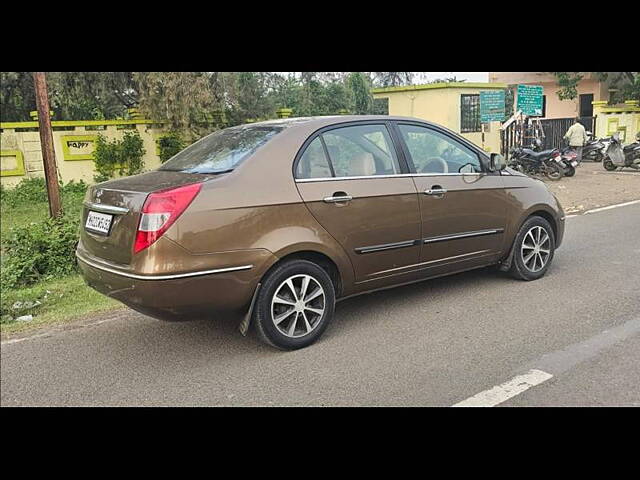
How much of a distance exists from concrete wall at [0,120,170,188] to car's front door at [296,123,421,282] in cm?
940

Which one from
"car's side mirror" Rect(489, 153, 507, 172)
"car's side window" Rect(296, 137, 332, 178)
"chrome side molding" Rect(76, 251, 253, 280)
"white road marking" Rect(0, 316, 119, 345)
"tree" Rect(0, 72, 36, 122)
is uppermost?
"tree" Rect(0, 72, 36, 122)

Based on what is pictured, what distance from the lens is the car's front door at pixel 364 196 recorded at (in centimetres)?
429

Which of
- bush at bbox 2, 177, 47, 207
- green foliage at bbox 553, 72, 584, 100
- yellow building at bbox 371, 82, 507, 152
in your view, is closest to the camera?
bush at bbox 2, 177, 47, 207

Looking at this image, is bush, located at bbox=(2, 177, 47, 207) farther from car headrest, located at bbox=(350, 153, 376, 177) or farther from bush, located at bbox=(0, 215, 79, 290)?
car headrest, located at bbox=(350, 153, 376, 177)

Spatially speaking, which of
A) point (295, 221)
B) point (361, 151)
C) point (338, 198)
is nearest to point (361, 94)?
point (361, 151)

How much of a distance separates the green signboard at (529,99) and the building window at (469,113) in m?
1.19

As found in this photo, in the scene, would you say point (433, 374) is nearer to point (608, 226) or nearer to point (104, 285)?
point (104, 285)

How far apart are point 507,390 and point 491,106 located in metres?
12.6

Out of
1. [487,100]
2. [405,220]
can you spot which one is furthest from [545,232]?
[487,100]

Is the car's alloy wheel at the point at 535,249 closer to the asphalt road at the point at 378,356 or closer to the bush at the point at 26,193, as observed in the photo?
the asphalt road at the point at 378,356

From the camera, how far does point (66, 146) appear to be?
13.6m

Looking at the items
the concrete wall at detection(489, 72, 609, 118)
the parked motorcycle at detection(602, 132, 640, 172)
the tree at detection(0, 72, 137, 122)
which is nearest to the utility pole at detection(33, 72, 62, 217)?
the tree at detection(0, 72, 137, 122)

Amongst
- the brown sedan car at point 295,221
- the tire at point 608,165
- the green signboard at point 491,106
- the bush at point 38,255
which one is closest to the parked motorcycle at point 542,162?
the green signboard at point 491,106

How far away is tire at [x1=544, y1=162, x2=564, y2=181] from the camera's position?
14891 mm
